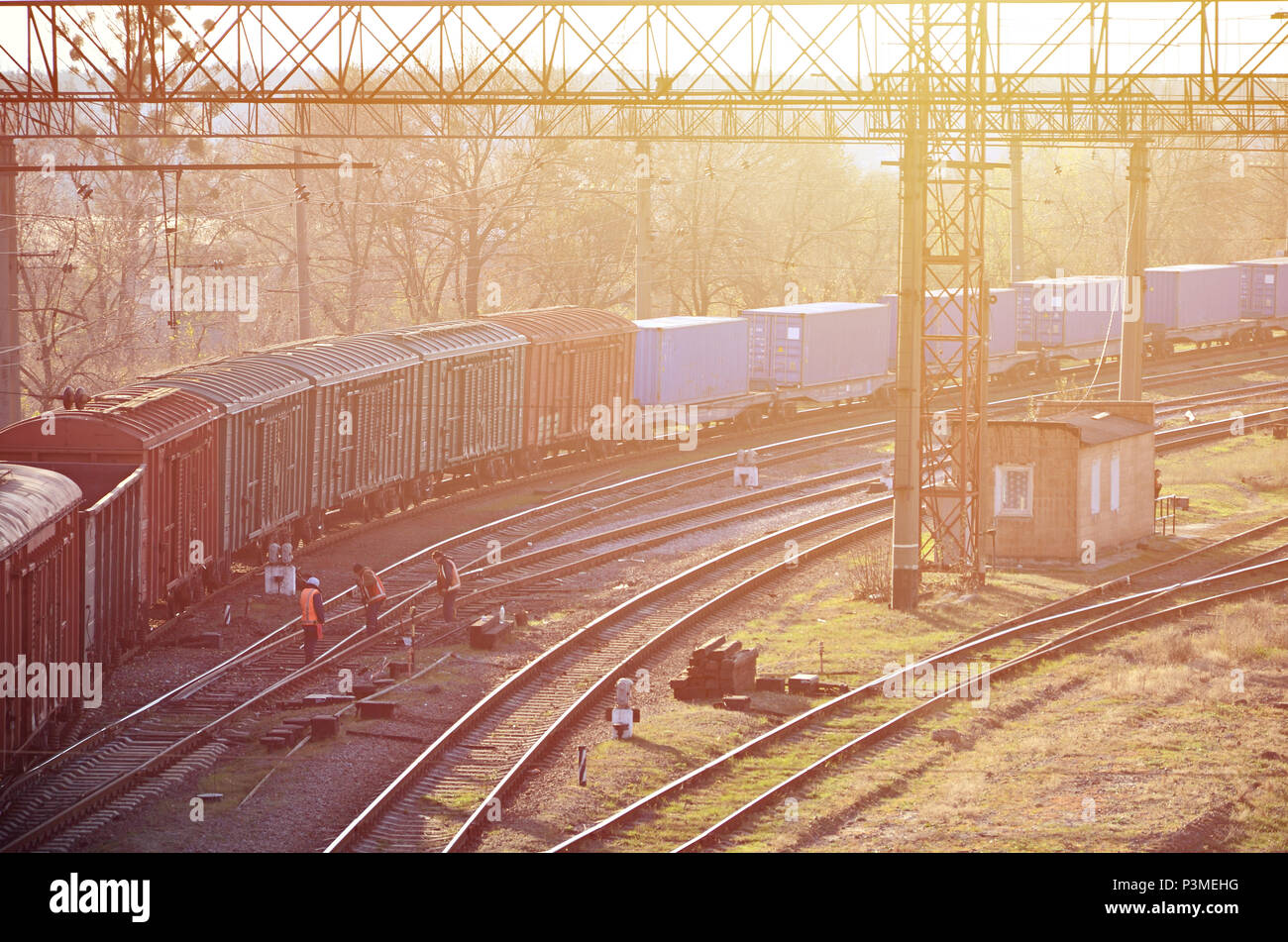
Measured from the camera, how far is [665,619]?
75.7 ft

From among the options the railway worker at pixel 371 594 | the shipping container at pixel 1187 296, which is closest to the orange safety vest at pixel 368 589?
the railway worker at pixel 371 594

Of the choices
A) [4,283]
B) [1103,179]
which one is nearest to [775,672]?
[4,283]

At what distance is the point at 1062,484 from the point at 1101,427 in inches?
83.7

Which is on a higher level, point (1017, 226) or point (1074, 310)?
point (1017, 226)

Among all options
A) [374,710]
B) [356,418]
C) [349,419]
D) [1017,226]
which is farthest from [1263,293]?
[374,710]

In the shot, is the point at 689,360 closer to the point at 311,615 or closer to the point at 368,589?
the point at 368,589

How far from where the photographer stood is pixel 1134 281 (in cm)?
3447

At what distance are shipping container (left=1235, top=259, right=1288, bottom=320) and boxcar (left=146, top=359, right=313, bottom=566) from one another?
4414cm

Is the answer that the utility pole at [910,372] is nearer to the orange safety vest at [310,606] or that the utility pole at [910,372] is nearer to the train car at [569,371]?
the orange safety vest at [310,606]

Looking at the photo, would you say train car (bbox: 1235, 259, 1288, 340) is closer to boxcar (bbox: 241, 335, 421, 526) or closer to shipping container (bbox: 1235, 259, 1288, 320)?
shipping container (bbox: 1235, 259, 1288, 320)

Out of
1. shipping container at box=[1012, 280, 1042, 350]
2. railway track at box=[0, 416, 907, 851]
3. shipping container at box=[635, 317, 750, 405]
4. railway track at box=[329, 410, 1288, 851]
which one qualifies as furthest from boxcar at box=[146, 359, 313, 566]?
shipping container at box=[1012, 280, 1042, 350]

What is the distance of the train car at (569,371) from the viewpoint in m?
34.5
